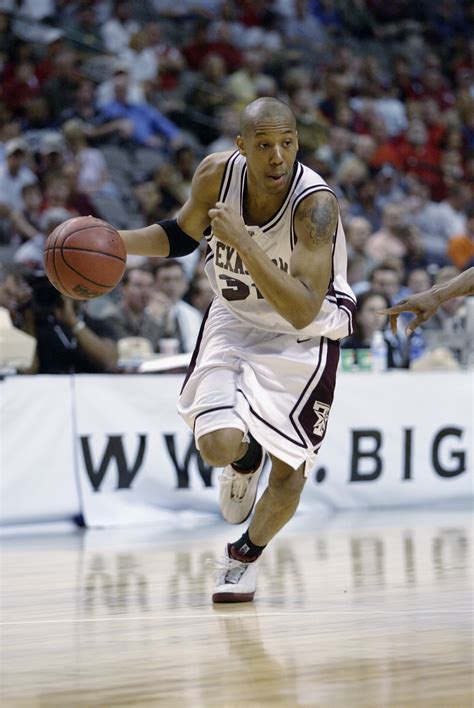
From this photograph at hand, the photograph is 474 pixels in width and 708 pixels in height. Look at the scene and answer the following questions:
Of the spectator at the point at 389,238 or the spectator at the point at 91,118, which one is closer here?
the spectator at the point at 91,118

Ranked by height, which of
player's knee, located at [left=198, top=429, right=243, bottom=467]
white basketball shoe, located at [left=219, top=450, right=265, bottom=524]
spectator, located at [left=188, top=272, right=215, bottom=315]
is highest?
spectator, located at [left=188, top=272, right=215, bottom=315]

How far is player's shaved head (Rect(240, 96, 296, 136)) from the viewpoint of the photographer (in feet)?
13.0

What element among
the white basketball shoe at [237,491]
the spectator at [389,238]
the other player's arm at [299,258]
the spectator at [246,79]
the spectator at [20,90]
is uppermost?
the spectator at [246,79]

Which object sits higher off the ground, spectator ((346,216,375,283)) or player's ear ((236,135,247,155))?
player's ear ((236,135,247,155))

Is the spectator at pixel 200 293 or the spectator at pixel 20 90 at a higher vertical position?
the spectator at pixel 20 90

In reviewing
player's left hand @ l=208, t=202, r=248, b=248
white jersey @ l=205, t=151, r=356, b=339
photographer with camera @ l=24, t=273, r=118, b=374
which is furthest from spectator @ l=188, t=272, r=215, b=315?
player's left hand @ l=208, t=202, r=248, b=248

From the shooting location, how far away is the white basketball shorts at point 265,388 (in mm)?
4184

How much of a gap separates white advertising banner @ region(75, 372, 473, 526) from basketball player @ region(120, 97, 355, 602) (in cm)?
255

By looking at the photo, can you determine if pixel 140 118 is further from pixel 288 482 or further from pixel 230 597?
pixel 230 597

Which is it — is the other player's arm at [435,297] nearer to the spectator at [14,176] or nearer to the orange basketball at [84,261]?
the orange basketball at [84,261]

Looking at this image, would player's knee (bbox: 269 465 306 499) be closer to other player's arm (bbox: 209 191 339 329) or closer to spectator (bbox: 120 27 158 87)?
other player's arm (bbox: 209 191 339 329)

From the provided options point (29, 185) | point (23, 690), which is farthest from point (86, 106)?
point (23, 690)

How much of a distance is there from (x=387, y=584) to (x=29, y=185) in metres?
6.25

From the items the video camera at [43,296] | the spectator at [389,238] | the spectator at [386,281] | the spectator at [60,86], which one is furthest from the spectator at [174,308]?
the spectator at [60,86]
